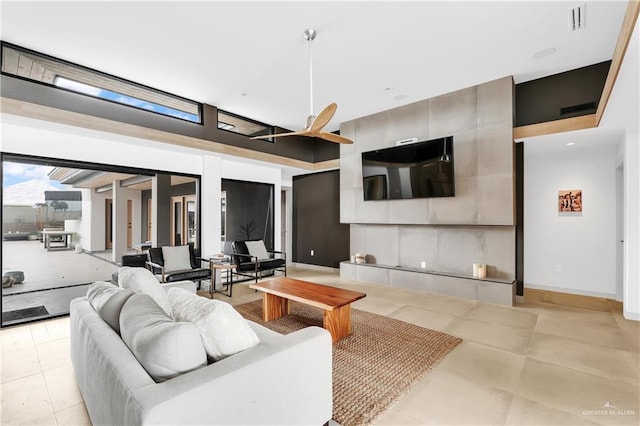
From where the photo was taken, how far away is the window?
11.2 ft

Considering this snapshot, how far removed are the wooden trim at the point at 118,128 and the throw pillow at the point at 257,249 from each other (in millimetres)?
1776

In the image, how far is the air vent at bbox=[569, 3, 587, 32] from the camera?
2.92m

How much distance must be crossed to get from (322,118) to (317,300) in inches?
78.2

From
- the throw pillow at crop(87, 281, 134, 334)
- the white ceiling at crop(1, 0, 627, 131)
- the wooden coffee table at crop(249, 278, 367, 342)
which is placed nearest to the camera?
the throw pillow at crop(87, 281, 134, 334)

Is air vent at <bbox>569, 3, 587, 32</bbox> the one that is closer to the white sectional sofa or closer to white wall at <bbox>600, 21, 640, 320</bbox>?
white wall at <bbox>600, 21, 640, 320</bbox>

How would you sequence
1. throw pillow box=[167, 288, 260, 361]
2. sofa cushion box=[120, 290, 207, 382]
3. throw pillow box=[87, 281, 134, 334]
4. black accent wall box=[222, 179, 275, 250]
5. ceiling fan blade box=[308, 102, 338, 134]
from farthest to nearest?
black accent wall box=[222, 179, 275, 250] < ceiling fan blade box=[308, 102, 338, 134] < throw pillow box=[87, 281, 134, 334] < throw pillow box=[167, 288, 260, 361] < sofa cushion box=[120, 290, 207, 382]

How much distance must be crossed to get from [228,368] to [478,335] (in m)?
3.05

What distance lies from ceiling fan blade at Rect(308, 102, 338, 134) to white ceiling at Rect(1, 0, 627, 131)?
894 millimetres

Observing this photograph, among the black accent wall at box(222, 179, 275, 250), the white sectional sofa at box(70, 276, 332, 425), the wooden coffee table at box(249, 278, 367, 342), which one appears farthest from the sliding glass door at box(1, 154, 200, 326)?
the white sectional sofa at box(70, 276, 332, 425)

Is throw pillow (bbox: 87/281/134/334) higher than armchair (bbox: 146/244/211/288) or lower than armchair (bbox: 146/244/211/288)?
higher

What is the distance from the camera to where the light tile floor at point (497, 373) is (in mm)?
2021

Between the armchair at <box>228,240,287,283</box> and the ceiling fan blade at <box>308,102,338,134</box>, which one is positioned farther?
the armchair at <box>228,240,287,283</box>

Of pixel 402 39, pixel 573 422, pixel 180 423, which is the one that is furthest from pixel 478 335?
pixel 402 39

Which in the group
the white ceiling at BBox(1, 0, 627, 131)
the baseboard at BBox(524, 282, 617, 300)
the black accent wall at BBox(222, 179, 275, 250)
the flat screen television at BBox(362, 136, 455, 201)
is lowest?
the baseboard at BBox(524, 282, 617, 300)
